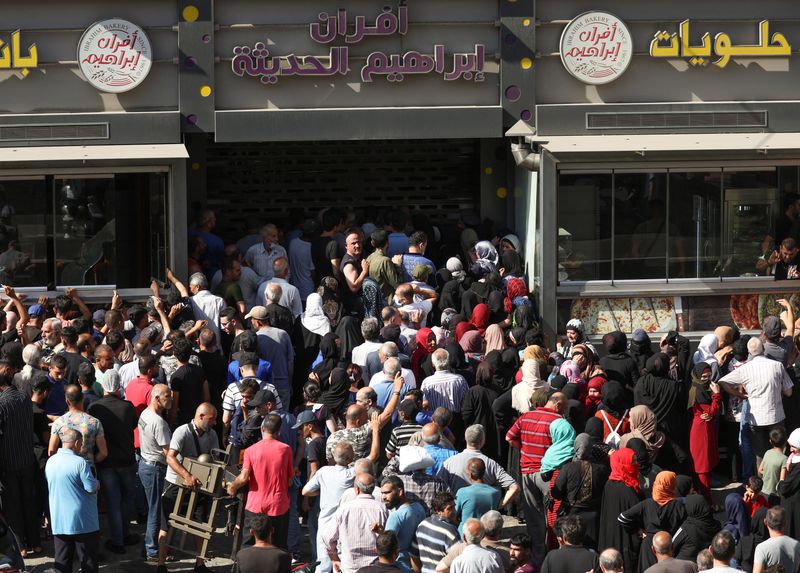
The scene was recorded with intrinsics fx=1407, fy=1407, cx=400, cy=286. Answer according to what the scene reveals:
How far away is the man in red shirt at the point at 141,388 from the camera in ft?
42.7

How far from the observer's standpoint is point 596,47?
56.6 feet

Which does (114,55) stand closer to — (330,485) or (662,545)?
(330,485)

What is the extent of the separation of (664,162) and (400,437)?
6348 mm

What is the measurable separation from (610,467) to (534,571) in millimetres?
1303

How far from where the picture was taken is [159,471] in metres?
12.5

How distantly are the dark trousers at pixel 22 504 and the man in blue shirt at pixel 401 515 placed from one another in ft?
11.3

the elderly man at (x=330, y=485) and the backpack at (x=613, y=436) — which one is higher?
the backpack at (x=613, y=436)

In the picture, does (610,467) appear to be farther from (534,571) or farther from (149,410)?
(149,410)

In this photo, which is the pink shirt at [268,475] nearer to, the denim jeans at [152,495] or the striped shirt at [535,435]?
the denim jeans at [152,495]

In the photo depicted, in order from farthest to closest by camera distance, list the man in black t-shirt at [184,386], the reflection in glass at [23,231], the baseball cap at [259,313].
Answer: the reflection in glass at [23,231]
the baseball cap at [259,313]
the man in black t-shirt at [184,386]

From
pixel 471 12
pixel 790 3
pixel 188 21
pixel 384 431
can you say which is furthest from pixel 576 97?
pixel 384 431

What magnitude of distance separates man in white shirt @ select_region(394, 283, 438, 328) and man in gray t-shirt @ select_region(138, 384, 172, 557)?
349 cm

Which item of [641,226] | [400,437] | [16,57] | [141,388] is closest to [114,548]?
[141,388]

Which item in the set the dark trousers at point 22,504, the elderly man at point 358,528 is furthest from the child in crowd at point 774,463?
the dark trousers at point 22,504
